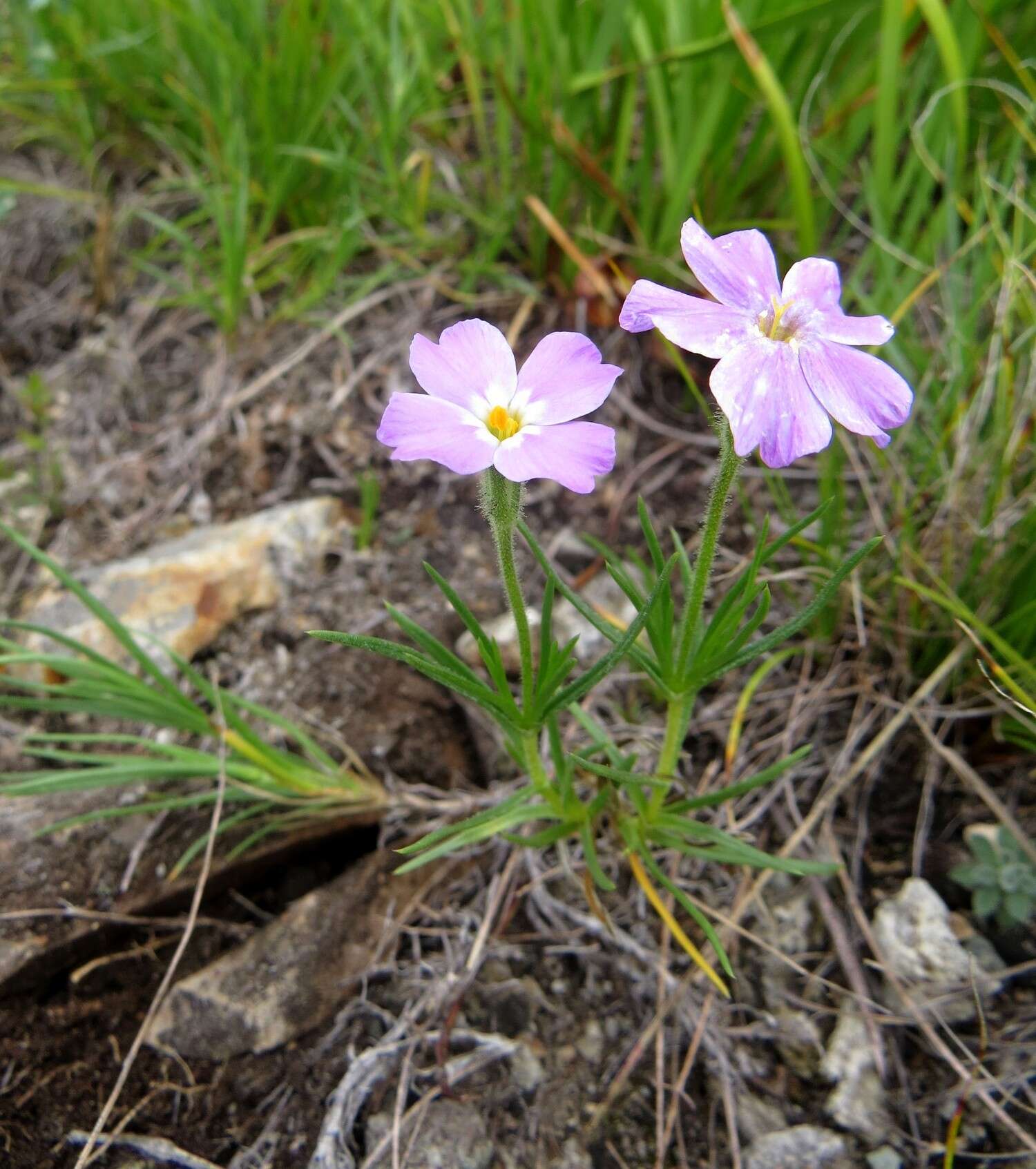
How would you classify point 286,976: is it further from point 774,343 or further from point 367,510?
point 774,343

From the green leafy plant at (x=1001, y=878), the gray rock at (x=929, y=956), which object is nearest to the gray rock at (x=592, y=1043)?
the gray rock at (x=929, y=956)

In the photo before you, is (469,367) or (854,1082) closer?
(469,367)

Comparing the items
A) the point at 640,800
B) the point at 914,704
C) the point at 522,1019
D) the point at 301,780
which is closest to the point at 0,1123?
the point at 301,780

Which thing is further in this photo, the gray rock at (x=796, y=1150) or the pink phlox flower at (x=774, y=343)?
the gray rock at (x=796, y=1150)

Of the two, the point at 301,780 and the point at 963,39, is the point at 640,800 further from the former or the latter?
the point at 963,39

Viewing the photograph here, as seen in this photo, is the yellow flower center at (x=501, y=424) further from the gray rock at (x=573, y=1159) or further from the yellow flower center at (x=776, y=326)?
the gray rock at (x=573, y=1159)

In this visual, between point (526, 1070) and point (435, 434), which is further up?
point (435, 434)

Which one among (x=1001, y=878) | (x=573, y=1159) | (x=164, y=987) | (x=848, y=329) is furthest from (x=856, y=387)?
(x=164, y=987)
